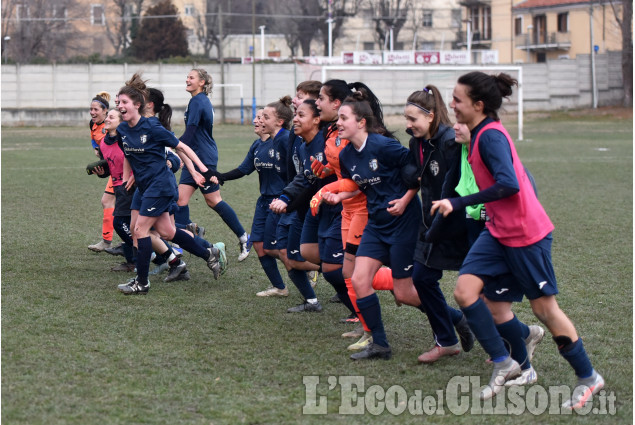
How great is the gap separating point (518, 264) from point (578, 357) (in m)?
0.60

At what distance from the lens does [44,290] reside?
23.9 ft

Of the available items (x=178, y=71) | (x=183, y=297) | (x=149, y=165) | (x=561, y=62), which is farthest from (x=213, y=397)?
(x=561, y=62)

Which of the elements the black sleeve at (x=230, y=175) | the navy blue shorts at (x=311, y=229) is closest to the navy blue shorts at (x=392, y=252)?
the navy blue shorts at (x=311, y=229)

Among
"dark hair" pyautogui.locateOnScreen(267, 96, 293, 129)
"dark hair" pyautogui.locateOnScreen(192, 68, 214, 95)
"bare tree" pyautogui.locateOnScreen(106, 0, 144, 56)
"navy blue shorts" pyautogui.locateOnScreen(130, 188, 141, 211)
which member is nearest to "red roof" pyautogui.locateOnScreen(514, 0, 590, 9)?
"bare tree" pyautogui.locateOnScreen(106, 0, 144, 56)

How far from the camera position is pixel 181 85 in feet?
132

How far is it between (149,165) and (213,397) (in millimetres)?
3255

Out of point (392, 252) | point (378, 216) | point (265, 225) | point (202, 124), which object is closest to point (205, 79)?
point (202, 124)

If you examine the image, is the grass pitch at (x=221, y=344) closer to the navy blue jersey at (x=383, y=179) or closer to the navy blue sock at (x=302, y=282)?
the navy blue sock at (x=302, y=282)

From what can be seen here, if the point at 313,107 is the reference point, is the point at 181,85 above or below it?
above

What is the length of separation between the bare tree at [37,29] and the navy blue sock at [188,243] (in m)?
47.0

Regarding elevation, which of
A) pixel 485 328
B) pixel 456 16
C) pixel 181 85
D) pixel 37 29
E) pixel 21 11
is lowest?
pixel 485 328

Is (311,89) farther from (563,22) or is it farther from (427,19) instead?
(427,19)

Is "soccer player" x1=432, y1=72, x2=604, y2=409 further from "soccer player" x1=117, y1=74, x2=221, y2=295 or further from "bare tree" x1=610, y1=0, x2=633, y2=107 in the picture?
"bare tree" x1=610, y1=0, x2=633, y2=107

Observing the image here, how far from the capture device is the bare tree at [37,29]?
54375 millimetres
